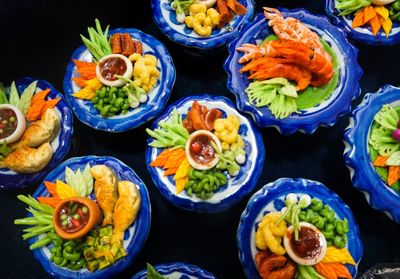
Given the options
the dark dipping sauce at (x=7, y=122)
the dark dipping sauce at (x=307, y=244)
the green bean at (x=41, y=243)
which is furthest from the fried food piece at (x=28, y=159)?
the dark dipping sauce at (x=307, y=244)

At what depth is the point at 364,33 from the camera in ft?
9.90

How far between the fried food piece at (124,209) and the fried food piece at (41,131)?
2.29ft

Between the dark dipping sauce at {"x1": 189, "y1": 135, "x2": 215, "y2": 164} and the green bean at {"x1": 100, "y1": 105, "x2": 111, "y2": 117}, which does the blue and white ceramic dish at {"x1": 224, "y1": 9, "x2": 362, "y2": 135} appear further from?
the green bean at {"x1": 100, "y1": 105, "x2": 111, "y2": 117}

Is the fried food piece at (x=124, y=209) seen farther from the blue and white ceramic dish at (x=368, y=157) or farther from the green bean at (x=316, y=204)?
the blue and white ceramic dish at (x=368, y=157)

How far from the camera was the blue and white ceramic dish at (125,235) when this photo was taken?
250 cm

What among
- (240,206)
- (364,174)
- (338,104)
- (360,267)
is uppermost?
(338,104)

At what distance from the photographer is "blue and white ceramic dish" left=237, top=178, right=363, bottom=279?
2.44 metres

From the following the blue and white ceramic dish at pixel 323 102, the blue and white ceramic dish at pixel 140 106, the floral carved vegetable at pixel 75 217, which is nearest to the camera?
the floral carved vegetable at pixel 75 217

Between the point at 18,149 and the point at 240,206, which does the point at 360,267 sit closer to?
the point at 240,206

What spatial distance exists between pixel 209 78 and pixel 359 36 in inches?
49.9

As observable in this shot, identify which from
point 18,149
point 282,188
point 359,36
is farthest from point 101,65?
point 359,36

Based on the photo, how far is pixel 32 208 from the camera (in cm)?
270

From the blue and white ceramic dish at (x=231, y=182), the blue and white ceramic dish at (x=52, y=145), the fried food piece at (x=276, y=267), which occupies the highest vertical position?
the blue and white ceramic dish at (x=52, y=145)

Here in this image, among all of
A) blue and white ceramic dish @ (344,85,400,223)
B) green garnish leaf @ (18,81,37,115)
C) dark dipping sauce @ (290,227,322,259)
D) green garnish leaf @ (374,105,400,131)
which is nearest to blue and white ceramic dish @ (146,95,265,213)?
dark dipping sauce @ (290,227,322,259)
